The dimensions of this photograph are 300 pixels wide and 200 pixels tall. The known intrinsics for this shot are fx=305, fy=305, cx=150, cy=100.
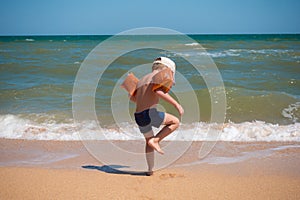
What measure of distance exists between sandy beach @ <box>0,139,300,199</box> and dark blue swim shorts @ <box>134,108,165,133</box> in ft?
2.01

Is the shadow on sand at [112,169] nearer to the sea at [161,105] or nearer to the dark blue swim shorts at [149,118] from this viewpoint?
the dark blue swim shorts at [149,118]

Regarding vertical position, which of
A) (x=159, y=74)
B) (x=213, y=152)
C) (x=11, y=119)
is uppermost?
(x=159, y=74)

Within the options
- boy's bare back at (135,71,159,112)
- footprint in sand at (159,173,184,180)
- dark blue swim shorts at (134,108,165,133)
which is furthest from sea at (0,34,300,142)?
boy's bare back at (135,71,159,112)

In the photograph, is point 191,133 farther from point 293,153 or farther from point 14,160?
point 14,160

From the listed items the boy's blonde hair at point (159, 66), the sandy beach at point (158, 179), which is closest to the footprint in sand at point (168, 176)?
the sandy beach at point (158, 179)

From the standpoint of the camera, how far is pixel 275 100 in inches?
335

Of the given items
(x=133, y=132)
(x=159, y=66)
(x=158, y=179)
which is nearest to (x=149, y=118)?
(x=159, y=66)

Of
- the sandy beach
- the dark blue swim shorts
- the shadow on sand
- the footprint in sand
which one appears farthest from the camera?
the shadow on sand

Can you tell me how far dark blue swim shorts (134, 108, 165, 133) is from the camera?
344cm

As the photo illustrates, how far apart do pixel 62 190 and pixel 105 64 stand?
501 inches

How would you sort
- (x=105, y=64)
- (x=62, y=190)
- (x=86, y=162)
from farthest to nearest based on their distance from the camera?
1. (x=105, y=64)
2. (x=86, y=162)
3. (x=62, y=190)

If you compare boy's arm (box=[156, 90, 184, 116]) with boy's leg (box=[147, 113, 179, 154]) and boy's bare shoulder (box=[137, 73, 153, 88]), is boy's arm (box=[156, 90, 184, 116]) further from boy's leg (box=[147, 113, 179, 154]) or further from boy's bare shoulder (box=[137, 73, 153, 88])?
boy's leg (box=[147, 113, 179, 154])

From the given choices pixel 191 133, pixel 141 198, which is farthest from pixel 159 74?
pixel 191 133

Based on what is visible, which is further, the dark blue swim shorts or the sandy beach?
the dark blue swim shorts
